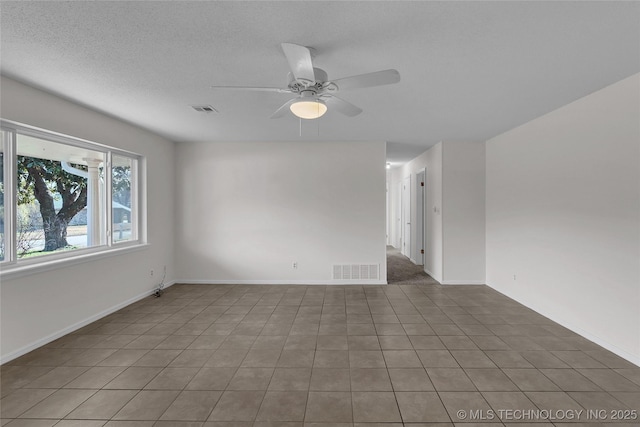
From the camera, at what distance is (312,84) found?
2.07 meters

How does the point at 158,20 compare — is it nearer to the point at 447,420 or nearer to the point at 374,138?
the point at 447,420

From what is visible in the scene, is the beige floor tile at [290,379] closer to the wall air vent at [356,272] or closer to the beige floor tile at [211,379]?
the beige floor tile at [211,379]

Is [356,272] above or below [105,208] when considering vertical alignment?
below

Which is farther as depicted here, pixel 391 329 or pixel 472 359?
pixel 391 329

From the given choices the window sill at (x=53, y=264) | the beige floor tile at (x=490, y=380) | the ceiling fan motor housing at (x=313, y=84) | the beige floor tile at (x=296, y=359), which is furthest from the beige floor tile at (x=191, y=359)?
the ceiling fan motor housing at (x=313, y=84)

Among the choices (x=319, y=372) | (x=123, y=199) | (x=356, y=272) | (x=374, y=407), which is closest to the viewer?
(x=374, y=407)

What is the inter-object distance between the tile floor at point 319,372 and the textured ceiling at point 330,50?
2.57 meters

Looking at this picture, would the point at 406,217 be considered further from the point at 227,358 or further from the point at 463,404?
the point at 227,358

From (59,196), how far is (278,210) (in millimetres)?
2910

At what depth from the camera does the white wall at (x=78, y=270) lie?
8.21ft

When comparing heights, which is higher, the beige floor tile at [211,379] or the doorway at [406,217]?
the doorway at [406,217]

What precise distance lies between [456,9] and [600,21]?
0.97m

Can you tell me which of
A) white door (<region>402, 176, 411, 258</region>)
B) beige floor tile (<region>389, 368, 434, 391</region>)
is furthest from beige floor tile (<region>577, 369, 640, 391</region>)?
white door (<region>402, 176, 411, 258</region>)

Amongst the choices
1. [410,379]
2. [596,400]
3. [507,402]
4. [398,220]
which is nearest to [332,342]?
[410,379]
